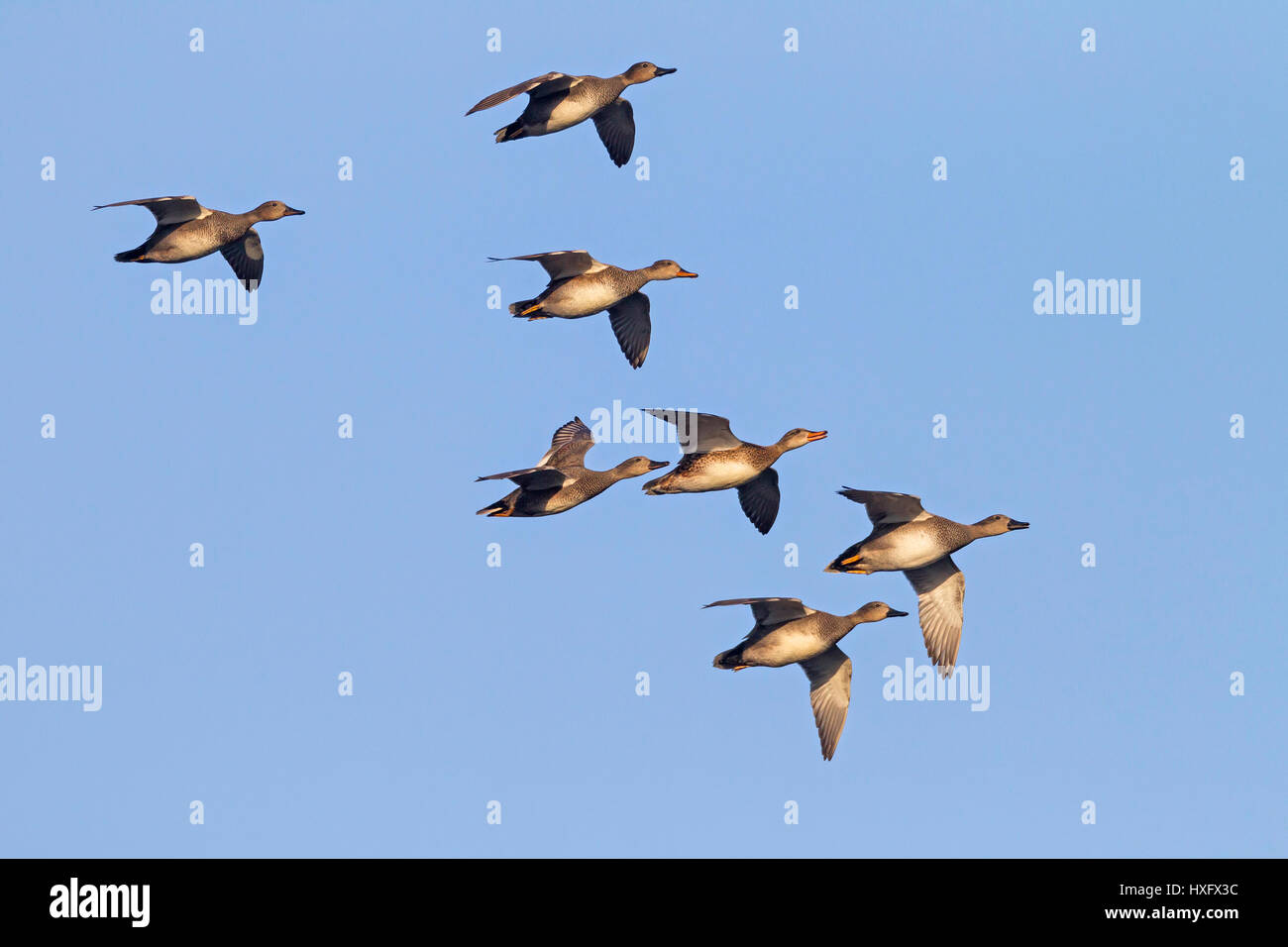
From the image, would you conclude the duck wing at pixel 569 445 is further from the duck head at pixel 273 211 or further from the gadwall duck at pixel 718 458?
the duck head at pixel 273 211

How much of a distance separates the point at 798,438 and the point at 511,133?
22.8 ft

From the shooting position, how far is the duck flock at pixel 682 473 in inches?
1299

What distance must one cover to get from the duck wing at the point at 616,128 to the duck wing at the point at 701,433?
6362mm

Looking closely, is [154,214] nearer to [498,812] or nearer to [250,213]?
[250,213]

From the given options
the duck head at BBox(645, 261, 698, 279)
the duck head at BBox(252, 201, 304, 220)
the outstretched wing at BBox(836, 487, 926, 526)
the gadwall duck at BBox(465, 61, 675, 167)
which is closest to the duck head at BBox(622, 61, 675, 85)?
the gadwall duck at BBox(465, 61, 675, 167)

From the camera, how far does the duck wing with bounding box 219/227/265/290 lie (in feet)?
126

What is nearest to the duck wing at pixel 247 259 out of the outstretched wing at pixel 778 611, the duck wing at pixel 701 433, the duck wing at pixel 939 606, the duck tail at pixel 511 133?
the duck tail at pixel 511 133

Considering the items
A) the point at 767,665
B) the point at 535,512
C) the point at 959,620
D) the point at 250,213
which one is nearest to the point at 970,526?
the point at 959,620

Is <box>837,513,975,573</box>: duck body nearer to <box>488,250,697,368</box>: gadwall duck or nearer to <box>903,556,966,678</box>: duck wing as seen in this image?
<box>903,556,966,678</box>: duck wing

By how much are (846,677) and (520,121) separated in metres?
10.5

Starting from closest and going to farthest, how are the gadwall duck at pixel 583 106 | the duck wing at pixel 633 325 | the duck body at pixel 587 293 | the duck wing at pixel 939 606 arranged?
the duck wing at pixel 939 606 < the duck body at pixel 587 293 < the gadwall duck at pixel 583 106 < the duck wing at pixel 633 325

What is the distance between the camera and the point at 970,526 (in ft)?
111

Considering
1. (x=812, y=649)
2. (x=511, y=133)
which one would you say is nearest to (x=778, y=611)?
(x=812, y=649)

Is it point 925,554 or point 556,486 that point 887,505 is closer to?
point 925,554
